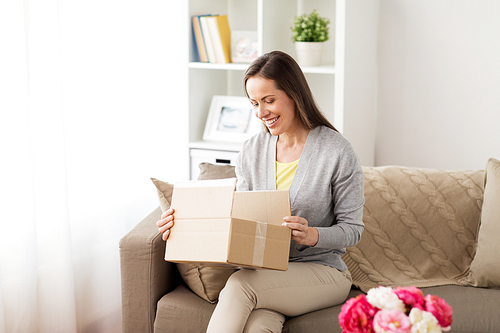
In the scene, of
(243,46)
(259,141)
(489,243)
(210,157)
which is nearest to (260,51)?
(243,46)

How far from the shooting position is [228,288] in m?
1.48

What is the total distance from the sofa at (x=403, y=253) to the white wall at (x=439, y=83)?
0.57 meters

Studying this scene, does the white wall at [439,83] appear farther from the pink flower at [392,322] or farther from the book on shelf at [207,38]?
the pink flower at [392,322]

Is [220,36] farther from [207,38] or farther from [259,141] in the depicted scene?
[259,141]

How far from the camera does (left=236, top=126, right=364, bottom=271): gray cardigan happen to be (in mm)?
1595

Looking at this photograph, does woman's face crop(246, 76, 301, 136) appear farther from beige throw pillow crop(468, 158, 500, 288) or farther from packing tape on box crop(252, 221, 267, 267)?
beige throw pillow crop(468, 158, 500, 288)

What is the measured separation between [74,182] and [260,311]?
3.46 ft

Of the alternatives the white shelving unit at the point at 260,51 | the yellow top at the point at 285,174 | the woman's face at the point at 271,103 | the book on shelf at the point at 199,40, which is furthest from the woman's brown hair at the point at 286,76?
the book on shelf at the point at 199,40

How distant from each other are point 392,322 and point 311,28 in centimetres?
181

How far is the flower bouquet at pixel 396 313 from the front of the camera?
910 mm

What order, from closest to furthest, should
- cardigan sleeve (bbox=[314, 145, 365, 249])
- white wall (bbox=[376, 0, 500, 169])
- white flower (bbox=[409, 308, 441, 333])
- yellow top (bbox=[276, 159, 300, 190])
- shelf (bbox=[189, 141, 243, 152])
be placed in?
1. white flower (bbox=[409, 308, 441, 333])
2. cardigan sleeve (bbox=[314, 145, 365, 249])
3. yellow top (bbox=[276, 159, 300, 190])
4. white wall (bbox=[376, 0, 500, 169])
5. shelf (bbox=[189, 141, 243, 152])

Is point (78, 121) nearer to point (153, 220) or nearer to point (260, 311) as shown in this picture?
point (153, 220)

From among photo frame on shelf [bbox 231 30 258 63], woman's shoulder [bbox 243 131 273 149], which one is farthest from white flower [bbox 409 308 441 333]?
photo frame on shelf [bbox 231 30 258 63]

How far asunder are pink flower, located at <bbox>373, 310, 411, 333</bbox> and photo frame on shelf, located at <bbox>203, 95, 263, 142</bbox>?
5.83 ft
